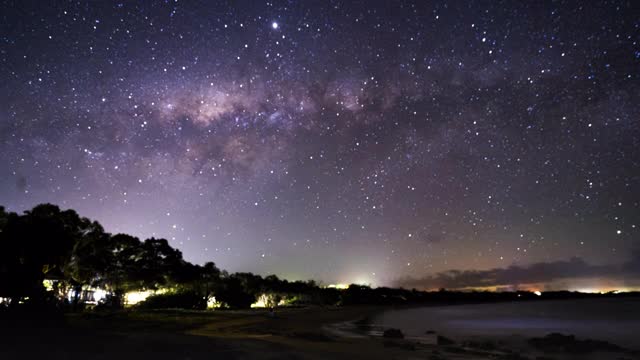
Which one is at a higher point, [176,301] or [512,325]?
[176,301]

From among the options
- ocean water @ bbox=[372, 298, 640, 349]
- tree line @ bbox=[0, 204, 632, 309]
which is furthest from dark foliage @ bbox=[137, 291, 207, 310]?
ocean water @ bbox=[372, 298, 640, 349]

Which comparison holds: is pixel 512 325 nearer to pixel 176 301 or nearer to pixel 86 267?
pixel 176 301

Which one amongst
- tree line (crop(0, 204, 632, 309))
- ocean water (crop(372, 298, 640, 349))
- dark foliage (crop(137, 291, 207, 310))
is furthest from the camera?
dark foliage (crop(137, 291, 207, 310))

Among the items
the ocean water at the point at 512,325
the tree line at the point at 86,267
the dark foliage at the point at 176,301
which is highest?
the tree line at the point at 86,267

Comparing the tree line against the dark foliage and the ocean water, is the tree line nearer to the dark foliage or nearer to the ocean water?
the dark foliage

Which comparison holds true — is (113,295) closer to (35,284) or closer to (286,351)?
(35,284)

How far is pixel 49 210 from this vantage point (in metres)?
33.2

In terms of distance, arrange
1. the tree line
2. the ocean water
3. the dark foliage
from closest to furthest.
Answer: the tree line, the ocean water, the dark foliage

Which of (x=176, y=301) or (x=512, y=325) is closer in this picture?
(x=176, y=301)

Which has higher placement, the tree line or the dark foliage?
the tree line

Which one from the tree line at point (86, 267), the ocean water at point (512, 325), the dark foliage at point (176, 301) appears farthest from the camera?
the dark foliage at point (176, 301)

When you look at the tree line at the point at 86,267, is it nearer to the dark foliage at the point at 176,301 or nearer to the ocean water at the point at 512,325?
the dark foliage at the point at 176,301

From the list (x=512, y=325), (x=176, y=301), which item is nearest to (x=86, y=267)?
(x=176, y=301)

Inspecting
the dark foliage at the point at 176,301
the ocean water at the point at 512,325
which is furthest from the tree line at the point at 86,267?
the ocean water at the point at 512,325
